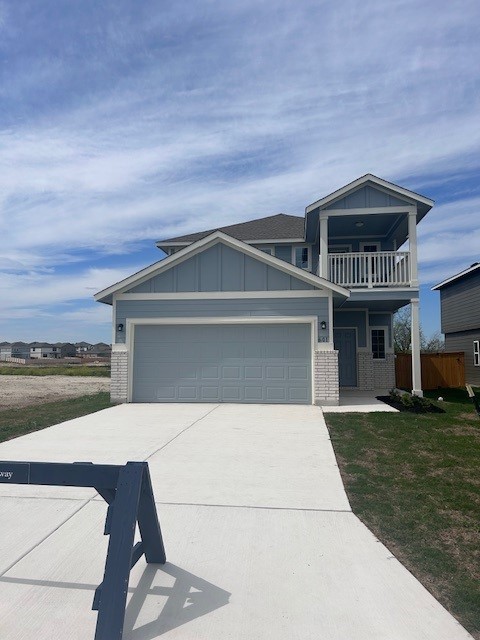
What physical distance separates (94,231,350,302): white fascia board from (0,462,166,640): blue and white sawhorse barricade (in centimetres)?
959

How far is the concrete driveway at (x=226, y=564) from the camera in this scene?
2719 mm

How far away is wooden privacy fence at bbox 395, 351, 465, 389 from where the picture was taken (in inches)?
723

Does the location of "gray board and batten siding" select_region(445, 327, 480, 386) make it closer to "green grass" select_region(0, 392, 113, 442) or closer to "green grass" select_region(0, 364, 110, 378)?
"green grass" select_region(0, 392, 113, 442)

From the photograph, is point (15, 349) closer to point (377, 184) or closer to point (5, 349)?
point (5, 349)

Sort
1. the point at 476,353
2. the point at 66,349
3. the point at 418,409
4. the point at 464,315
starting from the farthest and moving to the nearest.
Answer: the point at 66,349 < the point at 464,315 < the point at 476,353 < the point at 418,409

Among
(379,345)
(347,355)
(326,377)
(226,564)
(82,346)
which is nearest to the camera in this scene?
(226,564)

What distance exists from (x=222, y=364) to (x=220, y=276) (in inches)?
95.2

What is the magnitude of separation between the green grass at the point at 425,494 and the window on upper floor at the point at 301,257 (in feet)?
30.5

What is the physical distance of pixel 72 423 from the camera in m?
9.39

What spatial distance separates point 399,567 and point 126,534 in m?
2.04

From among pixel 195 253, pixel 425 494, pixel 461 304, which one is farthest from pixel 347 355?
pixel 425 494

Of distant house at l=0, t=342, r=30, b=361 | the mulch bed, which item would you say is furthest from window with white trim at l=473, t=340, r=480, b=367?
distant house at l=0, t=342, r=30, b=361

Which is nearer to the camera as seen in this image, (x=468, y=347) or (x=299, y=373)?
(x=299, y=373)

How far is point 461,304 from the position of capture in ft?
76.6
